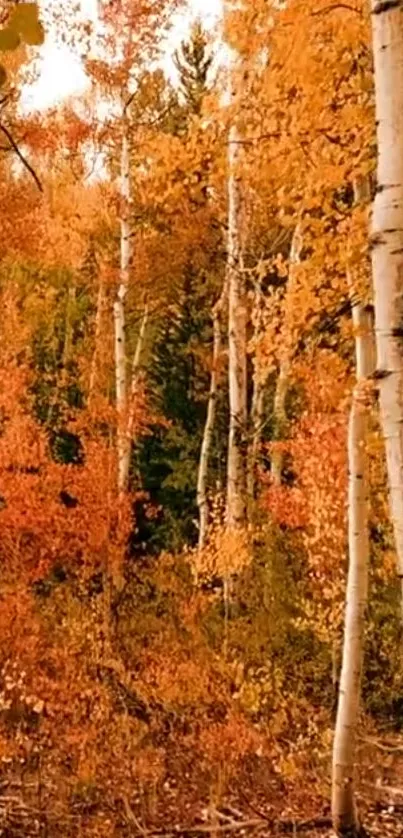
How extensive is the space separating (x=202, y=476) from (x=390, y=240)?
1152 centimetres

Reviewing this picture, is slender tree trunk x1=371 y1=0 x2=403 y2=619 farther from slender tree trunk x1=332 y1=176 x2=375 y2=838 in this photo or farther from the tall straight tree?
the tall straight tree

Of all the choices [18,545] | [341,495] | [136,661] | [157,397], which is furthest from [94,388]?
[341,495]

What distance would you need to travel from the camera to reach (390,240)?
7.10ft

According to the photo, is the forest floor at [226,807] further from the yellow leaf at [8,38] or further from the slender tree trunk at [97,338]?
the slender tree trunk at [97,338]

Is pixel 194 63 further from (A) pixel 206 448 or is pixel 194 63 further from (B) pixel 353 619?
(B) pixel 353 619

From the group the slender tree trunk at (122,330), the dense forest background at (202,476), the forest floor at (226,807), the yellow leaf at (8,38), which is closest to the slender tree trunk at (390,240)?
the yellow leaf at (8,38)

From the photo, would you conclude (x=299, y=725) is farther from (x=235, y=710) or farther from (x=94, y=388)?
(x=94, y=388)

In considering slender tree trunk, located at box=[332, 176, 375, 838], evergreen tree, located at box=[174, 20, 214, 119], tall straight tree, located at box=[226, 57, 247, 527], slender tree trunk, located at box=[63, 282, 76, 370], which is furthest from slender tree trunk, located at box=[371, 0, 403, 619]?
slender tree trunk, located at box=[63, 282, 76, 370]

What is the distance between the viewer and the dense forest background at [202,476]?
5.32 metres

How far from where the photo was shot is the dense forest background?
17.5 feet

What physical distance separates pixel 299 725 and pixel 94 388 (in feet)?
28.2

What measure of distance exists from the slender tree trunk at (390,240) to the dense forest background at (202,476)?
2.56 m

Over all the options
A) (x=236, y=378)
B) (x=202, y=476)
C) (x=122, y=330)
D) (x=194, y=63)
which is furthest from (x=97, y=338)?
(x=236, y=378)

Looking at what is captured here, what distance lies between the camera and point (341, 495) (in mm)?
9844
